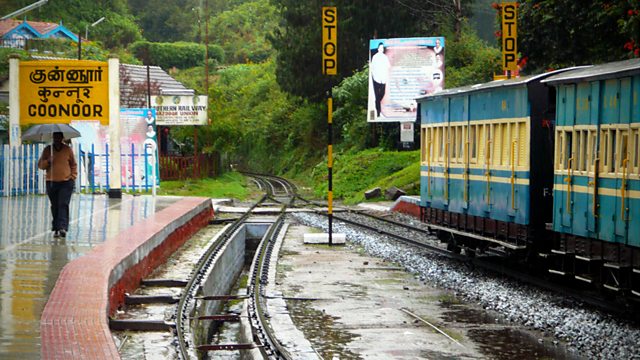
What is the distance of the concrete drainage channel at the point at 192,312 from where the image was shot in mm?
10578

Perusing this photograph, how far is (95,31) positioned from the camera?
85688 mm

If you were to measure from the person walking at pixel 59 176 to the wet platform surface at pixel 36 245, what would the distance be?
17.8 inches

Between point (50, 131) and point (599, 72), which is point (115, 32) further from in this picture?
point (599, 72)

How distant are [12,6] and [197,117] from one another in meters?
29.7

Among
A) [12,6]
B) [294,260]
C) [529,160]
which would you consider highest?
[12,6]

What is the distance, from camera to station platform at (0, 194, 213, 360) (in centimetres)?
884

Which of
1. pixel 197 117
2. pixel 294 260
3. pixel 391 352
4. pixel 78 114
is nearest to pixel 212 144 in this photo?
pixel 197 117

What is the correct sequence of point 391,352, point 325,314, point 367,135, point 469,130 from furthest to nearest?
point 367,135, point 469,130, point 325,314, point 391,352

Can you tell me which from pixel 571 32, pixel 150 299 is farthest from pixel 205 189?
pixel 150 299

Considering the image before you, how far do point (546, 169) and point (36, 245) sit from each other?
798 cm

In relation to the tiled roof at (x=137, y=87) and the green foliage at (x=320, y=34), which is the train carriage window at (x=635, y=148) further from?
the tiled roof at (x=137, y=87)

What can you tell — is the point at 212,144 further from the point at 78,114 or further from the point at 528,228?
the point at 528,228

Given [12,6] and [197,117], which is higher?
[12,6]

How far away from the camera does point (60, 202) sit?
674 inches
